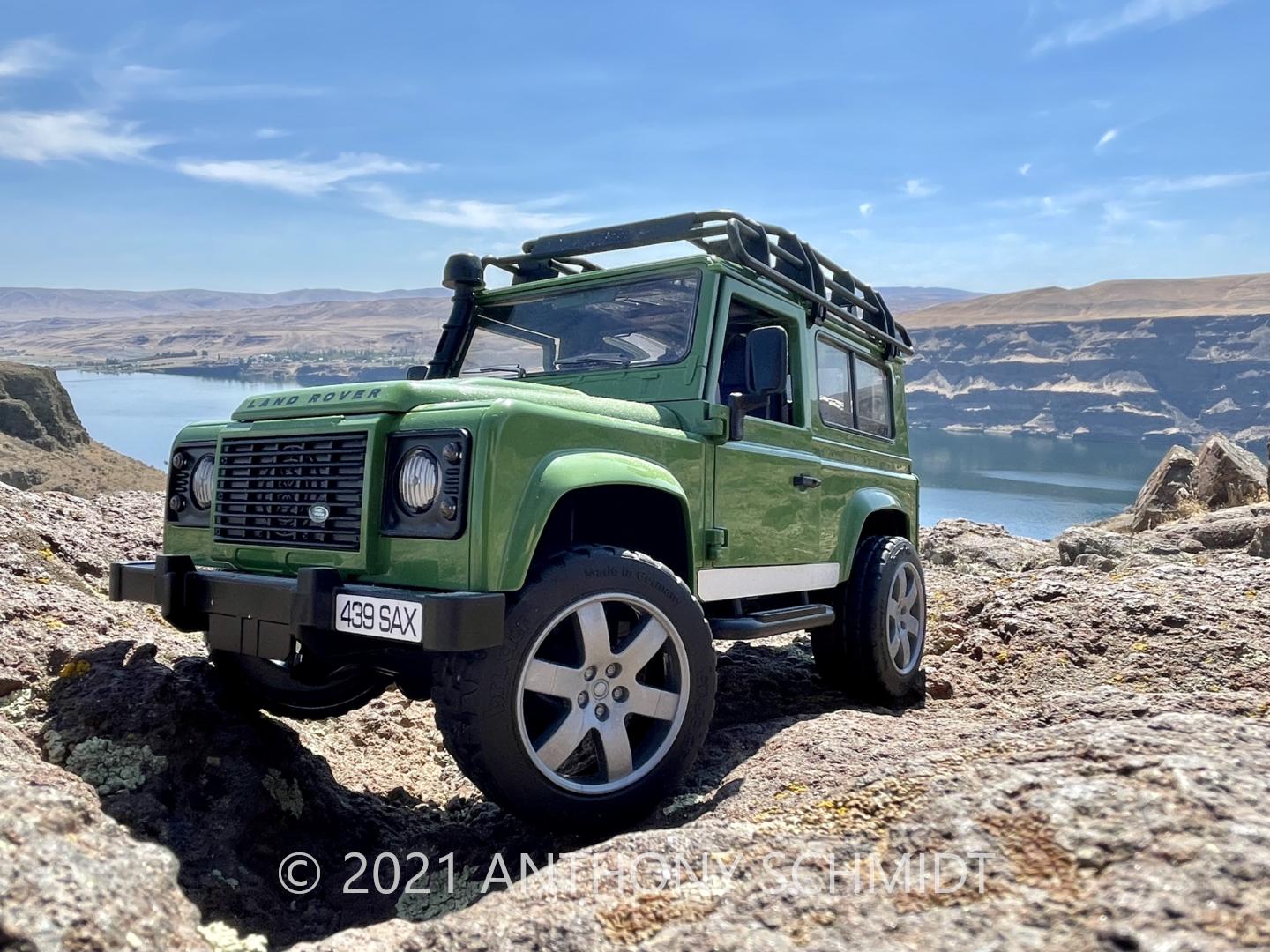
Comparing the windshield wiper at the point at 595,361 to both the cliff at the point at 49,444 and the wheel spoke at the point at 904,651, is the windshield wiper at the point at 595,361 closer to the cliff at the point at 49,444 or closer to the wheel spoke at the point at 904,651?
the wheel spoke at the point at 904,651

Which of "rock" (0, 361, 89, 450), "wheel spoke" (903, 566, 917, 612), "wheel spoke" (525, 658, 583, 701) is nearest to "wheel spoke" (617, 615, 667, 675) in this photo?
"wheel spoke" (525, 658, 583, 701)

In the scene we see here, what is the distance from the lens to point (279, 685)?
405 centimetres

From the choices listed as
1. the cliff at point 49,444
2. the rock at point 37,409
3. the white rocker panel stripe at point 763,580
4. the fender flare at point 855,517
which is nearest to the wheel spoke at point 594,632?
the white rocker panel stripe at point 763,580

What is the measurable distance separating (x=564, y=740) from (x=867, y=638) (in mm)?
2672

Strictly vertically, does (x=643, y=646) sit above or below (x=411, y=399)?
below

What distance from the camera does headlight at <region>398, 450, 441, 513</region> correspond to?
3.12 m

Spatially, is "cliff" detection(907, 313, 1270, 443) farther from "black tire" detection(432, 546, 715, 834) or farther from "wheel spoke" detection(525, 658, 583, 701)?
"wheel spoke" detection(525, 658, 583, 701)

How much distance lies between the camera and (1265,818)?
198 cm

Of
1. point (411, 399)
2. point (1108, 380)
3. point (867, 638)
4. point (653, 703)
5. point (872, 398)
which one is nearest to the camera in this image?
point (411, 399)

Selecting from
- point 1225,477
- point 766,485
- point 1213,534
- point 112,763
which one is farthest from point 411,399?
point 1225,477

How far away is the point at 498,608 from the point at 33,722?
1982 millimetres

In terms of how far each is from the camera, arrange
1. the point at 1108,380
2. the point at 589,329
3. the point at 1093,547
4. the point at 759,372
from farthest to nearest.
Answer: the point at 1108,380 → the point at 1093,547 → the point at 589,329 → the point at 759,372

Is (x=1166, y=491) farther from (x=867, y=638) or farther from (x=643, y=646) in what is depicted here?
(x=643, y=646)

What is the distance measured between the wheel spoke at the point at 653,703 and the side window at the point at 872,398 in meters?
2.98
